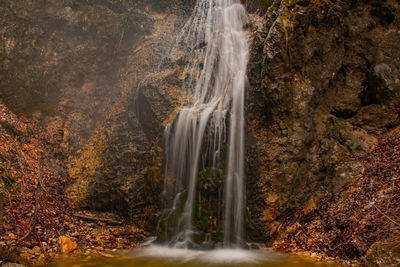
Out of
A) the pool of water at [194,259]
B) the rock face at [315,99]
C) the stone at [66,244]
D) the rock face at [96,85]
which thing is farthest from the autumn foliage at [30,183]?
the rock face at [315,99]

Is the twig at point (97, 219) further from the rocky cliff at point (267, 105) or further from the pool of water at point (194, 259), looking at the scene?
A: the pool of water at point (194, 259)

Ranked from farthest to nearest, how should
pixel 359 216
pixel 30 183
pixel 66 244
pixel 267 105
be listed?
pixel 267 105, pixel 30 183, pixel 66 244, pixel 359 216

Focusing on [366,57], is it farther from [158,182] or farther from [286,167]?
[158,182]

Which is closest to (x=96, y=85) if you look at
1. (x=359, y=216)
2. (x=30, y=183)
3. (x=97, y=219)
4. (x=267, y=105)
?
(x=30, y=183)

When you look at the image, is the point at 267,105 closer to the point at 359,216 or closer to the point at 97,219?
the point at 359,216

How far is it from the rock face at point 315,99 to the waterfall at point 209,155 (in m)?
0.53

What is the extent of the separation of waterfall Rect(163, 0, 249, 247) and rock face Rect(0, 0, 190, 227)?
0.96 metres

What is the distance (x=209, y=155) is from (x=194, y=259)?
284 centimetres

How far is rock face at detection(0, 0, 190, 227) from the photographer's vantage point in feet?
26.3

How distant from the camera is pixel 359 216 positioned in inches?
175

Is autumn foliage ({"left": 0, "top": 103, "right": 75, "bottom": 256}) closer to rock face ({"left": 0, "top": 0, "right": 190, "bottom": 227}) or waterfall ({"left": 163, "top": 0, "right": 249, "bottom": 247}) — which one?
rock face ({"left": 0, "top": 0, "right": 190, "bottom": 227})

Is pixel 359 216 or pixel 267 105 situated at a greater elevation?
pixel 267 105

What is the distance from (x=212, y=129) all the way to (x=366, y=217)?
4217mm

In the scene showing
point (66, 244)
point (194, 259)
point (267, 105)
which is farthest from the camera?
point (267, 105)
